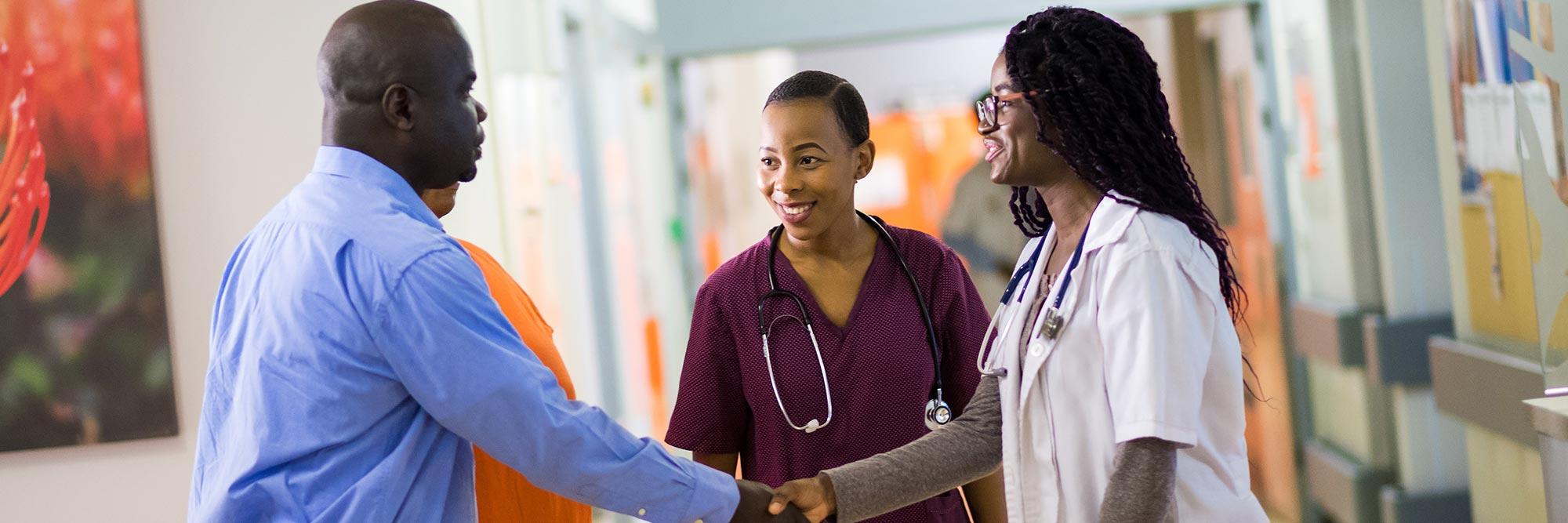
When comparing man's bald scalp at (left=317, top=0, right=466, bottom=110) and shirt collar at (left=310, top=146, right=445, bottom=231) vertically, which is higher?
man's bald scalp at (left=317, top=0, right=466, bottom=110)

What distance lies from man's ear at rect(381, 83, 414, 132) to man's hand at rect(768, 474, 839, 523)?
701 millimetres

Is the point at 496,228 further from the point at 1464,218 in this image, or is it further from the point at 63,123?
the point at 1464,218

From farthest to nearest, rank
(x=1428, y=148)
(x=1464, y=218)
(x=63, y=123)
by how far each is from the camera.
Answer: (x=1428, y=148)
(x=1464, y=218)
(x=63, y=123)

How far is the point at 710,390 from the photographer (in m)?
1.88

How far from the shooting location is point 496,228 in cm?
326

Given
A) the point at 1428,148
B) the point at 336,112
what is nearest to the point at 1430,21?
the point at 1428,148

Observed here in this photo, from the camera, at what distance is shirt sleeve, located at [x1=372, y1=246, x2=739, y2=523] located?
54.1 inches

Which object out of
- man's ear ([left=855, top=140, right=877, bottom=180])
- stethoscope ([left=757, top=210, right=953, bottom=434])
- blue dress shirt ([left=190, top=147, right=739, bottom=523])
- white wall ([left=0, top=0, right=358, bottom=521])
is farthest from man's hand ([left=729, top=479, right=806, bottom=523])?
white wall ([left=0, top=0, right=358, bottom=521])

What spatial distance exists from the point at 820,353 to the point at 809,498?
0.20 meters

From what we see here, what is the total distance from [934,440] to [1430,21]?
102 inches

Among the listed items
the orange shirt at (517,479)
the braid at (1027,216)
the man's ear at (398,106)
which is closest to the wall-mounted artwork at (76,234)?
the orange shirt at (517,479)

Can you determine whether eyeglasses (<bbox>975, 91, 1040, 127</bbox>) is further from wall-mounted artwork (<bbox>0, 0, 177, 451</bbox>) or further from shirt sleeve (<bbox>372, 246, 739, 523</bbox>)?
wall-mounted artwork (<bbox>0, 0, 177, 451</bbox>)

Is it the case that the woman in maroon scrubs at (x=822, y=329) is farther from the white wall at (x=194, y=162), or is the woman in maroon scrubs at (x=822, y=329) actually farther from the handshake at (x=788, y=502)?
the white wall at (x=194, y=162)

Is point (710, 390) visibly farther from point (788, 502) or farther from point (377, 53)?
point (377, 53)
